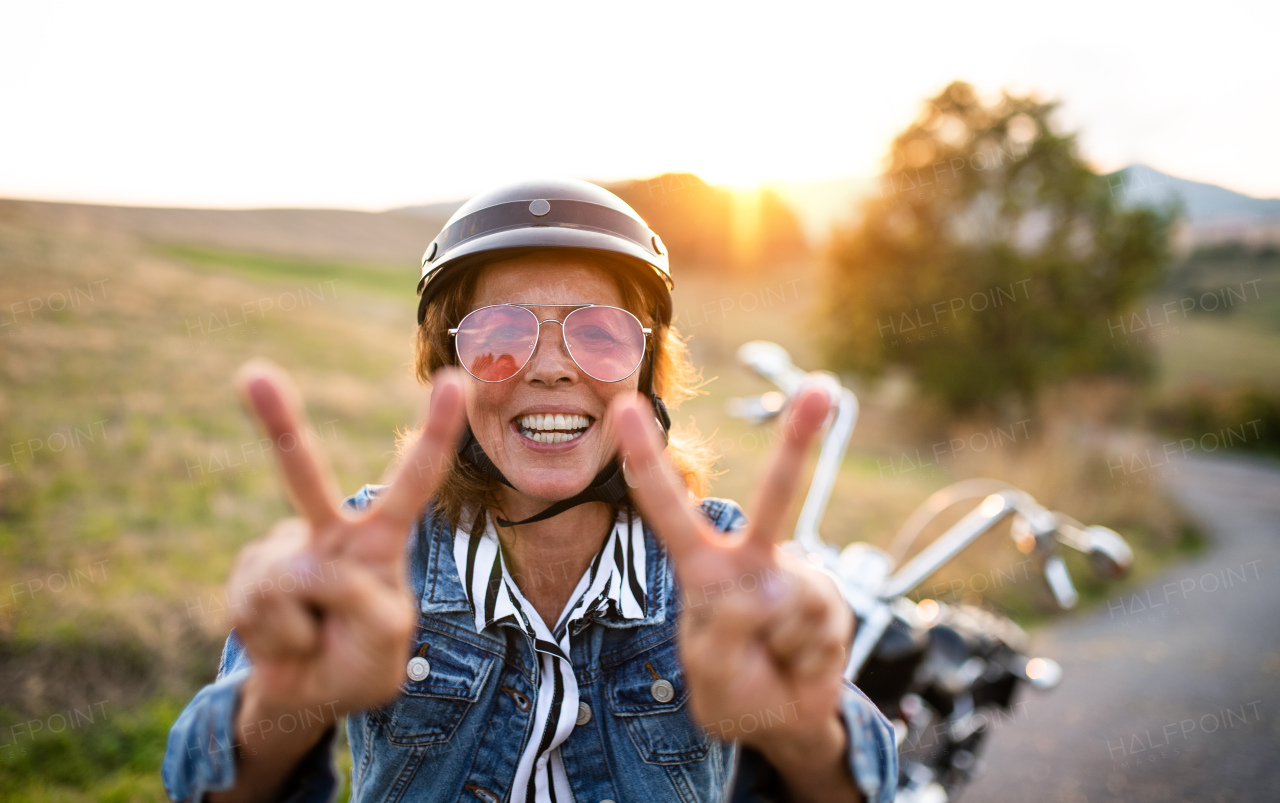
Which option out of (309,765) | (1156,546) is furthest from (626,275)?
(1156,546)

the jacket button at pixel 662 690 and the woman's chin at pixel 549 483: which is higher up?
the woman's chin at pixel 549 483

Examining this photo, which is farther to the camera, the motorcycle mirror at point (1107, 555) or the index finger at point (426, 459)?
the motorcycle mirror at point (1107, 555)

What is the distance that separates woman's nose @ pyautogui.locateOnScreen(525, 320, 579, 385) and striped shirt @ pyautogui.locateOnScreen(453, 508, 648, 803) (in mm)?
459

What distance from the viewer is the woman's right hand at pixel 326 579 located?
0.82 m

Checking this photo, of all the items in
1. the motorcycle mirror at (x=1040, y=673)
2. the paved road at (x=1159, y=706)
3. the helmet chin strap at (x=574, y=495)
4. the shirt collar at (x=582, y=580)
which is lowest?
the paved road at (x=1159, y=706)

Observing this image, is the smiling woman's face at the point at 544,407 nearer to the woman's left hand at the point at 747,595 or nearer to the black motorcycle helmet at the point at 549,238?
the black motorcycle helmet at the point at 549,238

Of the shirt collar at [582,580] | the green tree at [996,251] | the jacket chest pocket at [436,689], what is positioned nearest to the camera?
the jacket chest pocket at [436,689]

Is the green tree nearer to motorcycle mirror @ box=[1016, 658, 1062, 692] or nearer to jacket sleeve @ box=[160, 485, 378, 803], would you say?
motorcycle mirror @ box=[1016, 658, 1062, 692]

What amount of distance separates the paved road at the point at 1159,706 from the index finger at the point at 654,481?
12.3ft

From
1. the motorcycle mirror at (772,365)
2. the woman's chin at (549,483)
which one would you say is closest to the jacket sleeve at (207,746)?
the woman's chin at (549,483)

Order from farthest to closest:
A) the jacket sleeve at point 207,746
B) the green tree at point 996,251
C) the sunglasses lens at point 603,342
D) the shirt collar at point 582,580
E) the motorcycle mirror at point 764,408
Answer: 1. the green tree at point 996,251
2. the motorcycle mirror at point 764,408
3. the sunglasses lens at point 603,342
4. the shirt collar at point 582,580
5. the jacket sleeve at point 207,746

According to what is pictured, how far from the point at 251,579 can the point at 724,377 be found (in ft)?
71.1

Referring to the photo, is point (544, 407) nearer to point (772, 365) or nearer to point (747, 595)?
point (747, 595)

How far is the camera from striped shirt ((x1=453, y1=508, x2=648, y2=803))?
146 centimetres
